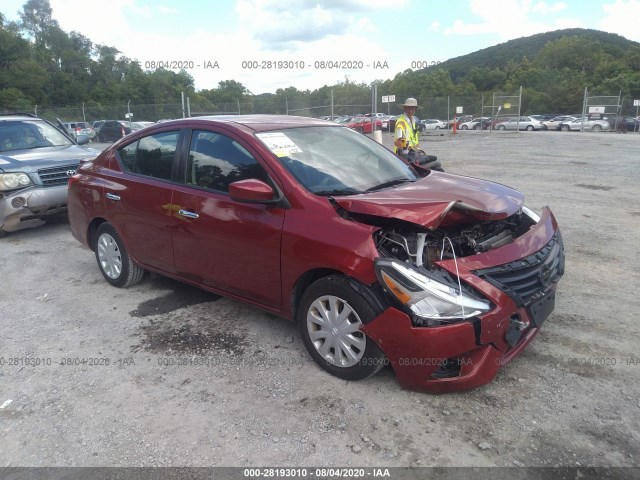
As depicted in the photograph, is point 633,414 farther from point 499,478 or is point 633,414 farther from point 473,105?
point 473,105

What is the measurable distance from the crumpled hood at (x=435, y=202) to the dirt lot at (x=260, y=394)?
3.48 ft

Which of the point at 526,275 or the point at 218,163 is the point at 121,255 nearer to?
the point at 218,163

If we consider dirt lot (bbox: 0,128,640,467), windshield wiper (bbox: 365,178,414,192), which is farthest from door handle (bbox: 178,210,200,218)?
windshield wiper (bbox: 365,178,414,192)

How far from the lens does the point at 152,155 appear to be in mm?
4445

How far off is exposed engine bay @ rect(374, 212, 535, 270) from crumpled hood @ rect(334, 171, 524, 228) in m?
0.12

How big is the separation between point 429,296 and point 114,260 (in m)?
3.48

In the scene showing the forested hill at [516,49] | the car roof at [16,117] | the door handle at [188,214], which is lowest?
the door handle at [188,214]

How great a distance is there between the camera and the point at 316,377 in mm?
3297

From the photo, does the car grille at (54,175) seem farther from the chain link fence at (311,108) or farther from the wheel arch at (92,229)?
the chain link fence at (311,108)

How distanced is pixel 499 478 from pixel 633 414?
1029 mm

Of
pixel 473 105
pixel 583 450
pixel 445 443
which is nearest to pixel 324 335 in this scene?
pixel 445 443

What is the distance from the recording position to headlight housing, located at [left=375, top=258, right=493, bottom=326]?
2.76 m

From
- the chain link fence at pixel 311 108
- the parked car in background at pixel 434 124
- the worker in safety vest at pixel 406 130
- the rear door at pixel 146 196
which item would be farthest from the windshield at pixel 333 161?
the parked car in background at pixel 434 124

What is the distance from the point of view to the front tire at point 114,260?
482 centimetres
